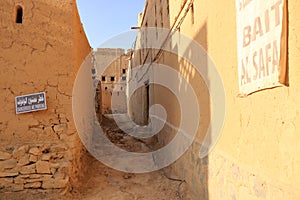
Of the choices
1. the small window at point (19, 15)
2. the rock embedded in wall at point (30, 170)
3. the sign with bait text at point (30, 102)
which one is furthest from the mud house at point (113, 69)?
the rock embedded in wall at point (30, 170)

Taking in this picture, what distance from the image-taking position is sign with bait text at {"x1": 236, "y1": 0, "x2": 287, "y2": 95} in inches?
61.7

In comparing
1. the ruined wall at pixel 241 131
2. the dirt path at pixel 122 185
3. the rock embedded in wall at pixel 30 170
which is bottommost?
the dirt path at pixel 122 185

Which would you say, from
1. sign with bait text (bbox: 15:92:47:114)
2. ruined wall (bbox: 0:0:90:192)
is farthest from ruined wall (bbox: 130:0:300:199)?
sign with bait text (bbox: 15:92:47:114)

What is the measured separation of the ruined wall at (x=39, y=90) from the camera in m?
3.60

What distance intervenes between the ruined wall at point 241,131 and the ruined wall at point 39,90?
2046 mm

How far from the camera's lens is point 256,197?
1.92 metres

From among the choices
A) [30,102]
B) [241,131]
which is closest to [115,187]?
[30,102]

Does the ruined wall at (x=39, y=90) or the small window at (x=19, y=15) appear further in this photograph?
the small window at (x=19, y=15)

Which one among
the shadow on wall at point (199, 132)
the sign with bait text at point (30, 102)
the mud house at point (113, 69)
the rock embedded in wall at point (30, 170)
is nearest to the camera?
the shadow on wall at point (199, 132)

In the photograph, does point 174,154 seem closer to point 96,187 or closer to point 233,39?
point 96,187

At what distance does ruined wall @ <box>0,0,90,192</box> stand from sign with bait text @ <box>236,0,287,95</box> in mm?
Result: 2794

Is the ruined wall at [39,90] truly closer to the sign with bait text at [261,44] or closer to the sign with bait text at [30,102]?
the sign with bait text at [30,102]

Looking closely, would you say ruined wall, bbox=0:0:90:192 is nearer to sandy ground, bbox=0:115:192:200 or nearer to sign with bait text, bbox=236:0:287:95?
sandy ground, bbox=0:115:192:200

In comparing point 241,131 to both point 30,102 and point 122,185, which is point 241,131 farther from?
point 30,102
